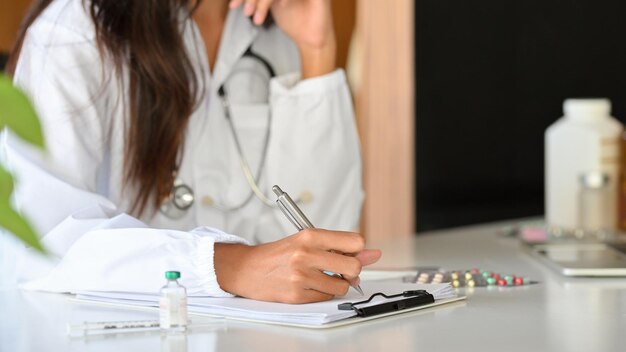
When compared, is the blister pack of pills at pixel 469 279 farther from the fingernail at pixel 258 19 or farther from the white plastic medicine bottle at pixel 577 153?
the white plastic medicine bottle at pixel 577 153

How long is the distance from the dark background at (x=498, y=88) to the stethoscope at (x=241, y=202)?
0.81 meters

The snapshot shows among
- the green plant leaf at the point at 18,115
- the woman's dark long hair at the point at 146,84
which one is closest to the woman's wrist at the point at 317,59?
the woman's dark long hair at the point at 146,84

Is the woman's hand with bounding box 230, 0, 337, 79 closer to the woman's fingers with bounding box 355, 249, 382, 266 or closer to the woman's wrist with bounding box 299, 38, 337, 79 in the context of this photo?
the woman's wrist with bounding box 299, 38, 337, 79

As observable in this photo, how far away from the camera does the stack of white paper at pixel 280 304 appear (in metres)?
0.86

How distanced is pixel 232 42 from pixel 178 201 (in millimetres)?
315

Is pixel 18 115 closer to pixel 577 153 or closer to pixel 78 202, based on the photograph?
pixel 78 202

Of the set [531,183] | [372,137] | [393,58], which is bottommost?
[531,183]

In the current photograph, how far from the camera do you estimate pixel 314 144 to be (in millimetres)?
1648

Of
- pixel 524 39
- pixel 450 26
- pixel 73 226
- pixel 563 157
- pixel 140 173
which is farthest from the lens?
pixel 524 39

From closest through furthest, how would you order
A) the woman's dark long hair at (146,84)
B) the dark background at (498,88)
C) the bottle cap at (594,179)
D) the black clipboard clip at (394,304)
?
the black clipboard clip at (394,304) → the woman's dark long hair at (146,84) → the bottle cap at (594,179) → the dark background at (498,88)

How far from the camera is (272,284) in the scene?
96 cm

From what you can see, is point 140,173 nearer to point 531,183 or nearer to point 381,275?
point 381,275

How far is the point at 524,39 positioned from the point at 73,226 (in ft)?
5.80

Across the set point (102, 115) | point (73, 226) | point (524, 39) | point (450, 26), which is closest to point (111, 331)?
point (73, 226)
